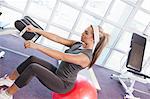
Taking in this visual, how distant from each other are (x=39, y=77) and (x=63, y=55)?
418 millimetres

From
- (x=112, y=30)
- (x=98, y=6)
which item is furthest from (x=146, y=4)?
(x=98, y=6)

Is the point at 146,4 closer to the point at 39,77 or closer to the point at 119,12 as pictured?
the point at 119,12

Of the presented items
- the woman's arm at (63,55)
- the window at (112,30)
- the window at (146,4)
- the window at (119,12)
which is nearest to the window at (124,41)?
the window at (112,30)

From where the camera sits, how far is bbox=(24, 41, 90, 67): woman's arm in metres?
1.95

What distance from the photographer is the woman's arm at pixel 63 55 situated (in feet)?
6.40

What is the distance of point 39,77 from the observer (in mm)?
2279

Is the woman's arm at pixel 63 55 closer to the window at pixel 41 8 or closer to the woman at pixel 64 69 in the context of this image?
the woman at pixel 64 69

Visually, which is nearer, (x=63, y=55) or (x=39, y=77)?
(x=63, y=55)

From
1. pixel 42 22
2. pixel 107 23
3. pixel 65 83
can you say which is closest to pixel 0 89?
pixel 65 83

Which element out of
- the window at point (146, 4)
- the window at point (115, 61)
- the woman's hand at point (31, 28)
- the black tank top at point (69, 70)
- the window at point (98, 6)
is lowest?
the window at point (115, 61)

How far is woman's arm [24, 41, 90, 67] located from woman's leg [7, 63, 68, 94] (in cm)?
30

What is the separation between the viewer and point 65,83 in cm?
233

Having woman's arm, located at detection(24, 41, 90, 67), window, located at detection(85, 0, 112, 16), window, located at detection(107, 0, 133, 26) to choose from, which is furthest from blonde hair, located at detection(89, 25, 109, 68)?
window, located at detection(107, 0, 133, 26)

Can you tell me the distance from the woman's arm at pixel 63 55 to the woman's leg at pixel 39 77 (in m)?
0.30
